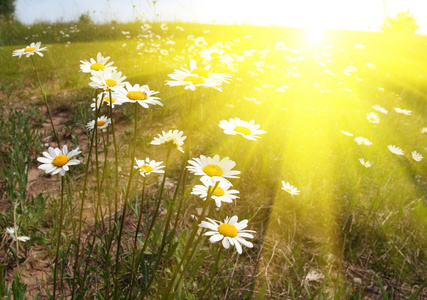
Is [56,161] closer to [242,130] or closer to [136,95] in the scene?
[136,95]

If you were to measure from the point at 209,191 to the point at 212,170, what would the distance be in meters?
0.07

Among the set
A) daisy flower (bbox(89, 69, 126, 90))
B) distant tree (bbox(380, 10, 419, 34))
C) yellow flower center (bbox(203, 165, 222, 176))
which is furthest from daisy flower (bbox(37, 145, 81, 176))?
distant tree (bbox(380, 10, 419, 34))

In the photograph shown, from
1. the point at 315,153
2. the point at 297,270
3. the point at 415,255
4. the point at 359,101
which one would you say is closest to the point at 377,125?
the point at 359,101

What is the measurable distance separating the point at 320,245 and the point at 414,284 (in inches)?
21.8

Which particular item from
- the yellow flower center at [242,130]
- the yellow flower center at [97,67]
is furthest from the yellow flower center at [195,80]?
the yellow flower center at [97,67]

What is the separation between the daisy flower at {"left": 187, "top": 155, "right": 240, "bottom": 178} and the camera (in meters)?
0.92

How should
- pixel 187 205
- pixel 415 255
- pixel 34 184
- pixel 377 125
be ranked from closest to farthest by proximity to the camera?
pixel 415 255 → pixel 187 205 → pixel 34 184 → pixel 377 125

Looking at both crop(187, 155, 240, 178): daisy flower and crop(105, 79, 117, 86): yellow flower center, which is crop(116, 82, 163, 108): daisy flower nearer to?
crop(105, 79, 117, 86): yellow flower center

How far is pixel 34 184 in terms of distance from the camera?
221cm

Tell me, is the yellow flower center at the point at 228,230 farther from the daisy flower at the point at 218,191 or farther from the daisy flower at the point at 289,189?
the daisy flower at the point at 289,189

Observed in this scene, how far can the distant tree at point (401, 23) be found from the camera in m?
25.7

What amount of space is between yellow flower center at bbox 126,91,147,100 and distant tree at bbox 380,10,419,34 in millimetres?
30115

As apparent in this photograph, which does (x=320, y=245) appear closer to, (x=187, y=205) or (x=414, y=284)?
(x=414, y=284)

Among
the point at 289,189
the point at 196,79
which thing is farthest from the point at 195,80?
the point at 289,189
